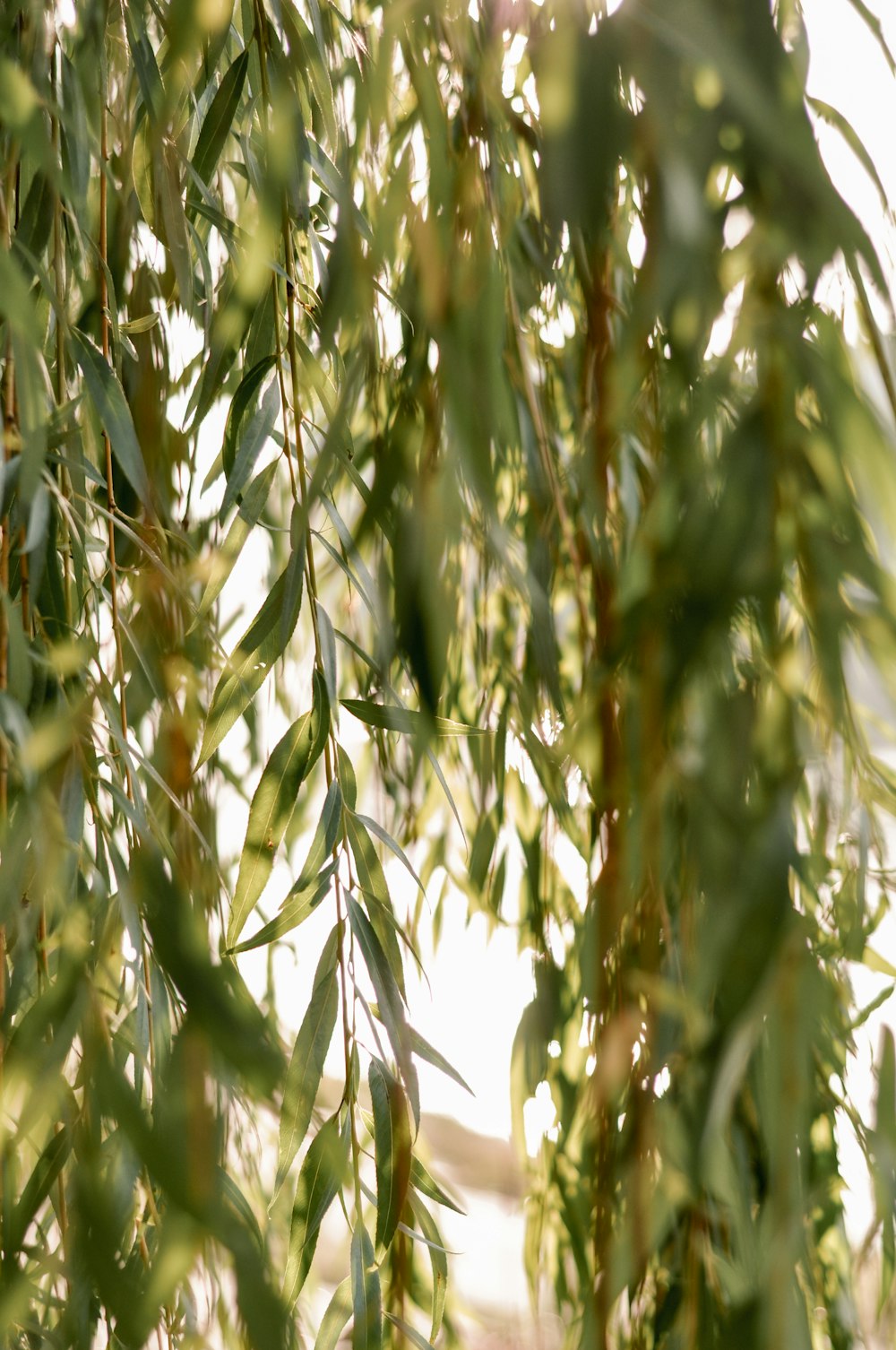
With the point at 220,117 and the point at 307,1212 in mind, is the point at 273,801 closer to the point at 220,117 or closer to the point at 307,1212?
the point at 307,1212

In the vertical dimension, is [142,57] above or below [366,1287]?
above

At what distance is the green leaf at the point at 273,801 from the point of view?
1.25ft

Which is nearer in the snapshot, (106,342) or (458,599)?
(458,599)

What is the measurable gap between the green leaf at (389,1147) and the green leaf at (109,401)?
0.66ft

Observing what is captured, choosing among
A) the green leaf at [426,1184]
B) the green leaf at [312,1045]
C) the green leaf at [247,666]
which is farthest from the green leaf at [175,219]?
the green leaf at [426,1184]

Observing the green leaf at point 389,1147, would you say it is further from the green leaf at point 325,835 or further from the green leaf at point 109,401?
the green leaf at point 109,401

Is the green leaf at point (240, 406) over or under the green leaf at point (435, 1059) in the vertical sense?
over

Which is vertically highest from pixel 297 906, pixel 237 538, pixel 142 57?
pixel 142 57

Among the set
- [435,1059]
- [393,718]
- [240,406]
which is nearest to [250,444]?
[240,406]

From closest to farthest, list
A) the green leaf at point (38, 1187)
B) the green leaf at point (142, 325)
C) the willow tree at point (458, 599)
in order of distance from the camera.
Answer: the willow tree at point (458, 599), the green leaf at point (38, 1187), the green leaf at point (142, 325)

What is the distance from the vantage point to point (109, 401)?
396 millimetres

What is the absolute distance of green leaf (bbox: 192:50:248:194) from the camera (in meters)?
0.42

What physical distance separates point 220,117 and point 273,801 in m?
0.24

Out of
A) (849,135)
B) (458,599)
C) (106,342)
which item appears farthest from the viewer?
(106,342)
